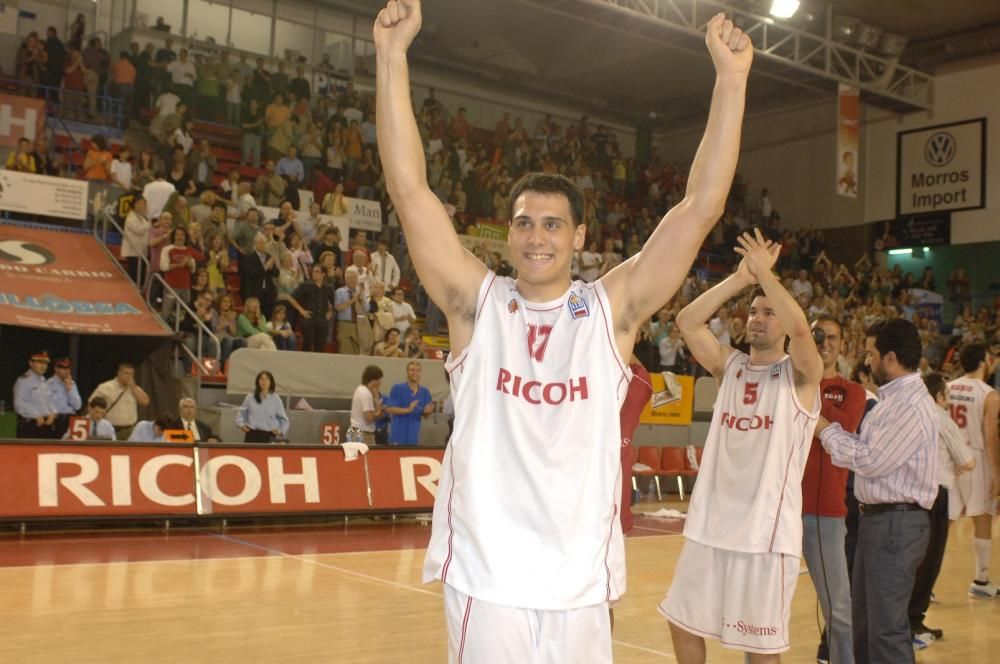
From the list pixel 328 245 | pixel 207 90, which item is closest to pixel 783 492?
pixel 328 245

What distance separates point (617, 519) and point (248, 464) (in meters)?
9.19

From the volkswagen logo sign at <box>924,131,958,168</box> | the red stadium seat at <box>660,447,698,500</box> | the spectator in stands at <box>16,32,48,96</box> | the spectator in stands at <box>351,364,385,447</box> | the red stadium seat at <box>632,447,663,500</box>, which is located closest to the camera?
the spectator in stands at <box>351,364,385,447</box>

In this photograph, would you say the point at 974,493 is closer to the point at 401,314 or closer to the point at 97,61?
the point at 401,314

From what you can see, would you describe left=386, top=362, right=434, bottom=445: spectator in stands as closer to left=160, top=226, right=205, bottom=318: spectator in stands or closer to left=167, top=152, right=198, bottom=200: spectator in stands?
left=160, top=226, right=205, bottom=318: spectator in stands

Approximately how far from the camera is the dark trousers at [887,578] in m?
5.21

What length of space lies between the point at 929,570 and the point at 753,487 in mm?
3198

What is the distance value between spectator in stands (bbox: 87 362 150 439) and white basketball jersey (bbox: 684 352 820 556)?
9386 millimetres

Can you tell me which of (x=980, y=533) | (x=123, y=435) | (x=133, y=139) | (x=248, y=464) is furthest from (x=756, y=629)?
(x=133, y=139)

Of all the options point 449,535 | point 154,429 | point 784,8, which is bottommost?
point 154,429

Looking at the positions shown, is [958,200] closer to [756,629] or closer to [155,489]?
[155,489]

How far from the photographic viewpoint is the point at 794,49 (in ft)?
78.5

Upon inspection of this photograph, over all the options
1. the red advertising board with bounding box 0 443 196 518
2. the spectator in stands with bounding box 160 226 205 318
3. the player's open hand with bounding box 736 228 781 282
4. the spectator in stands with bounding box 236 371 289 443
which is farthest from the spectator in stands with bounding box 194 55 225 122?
the player's open hand with bounding box 736 228 781 282

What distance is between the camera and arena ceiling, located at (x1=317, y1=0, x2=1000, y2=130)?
24984 mm

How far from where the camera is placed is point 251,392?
14.0 metres
